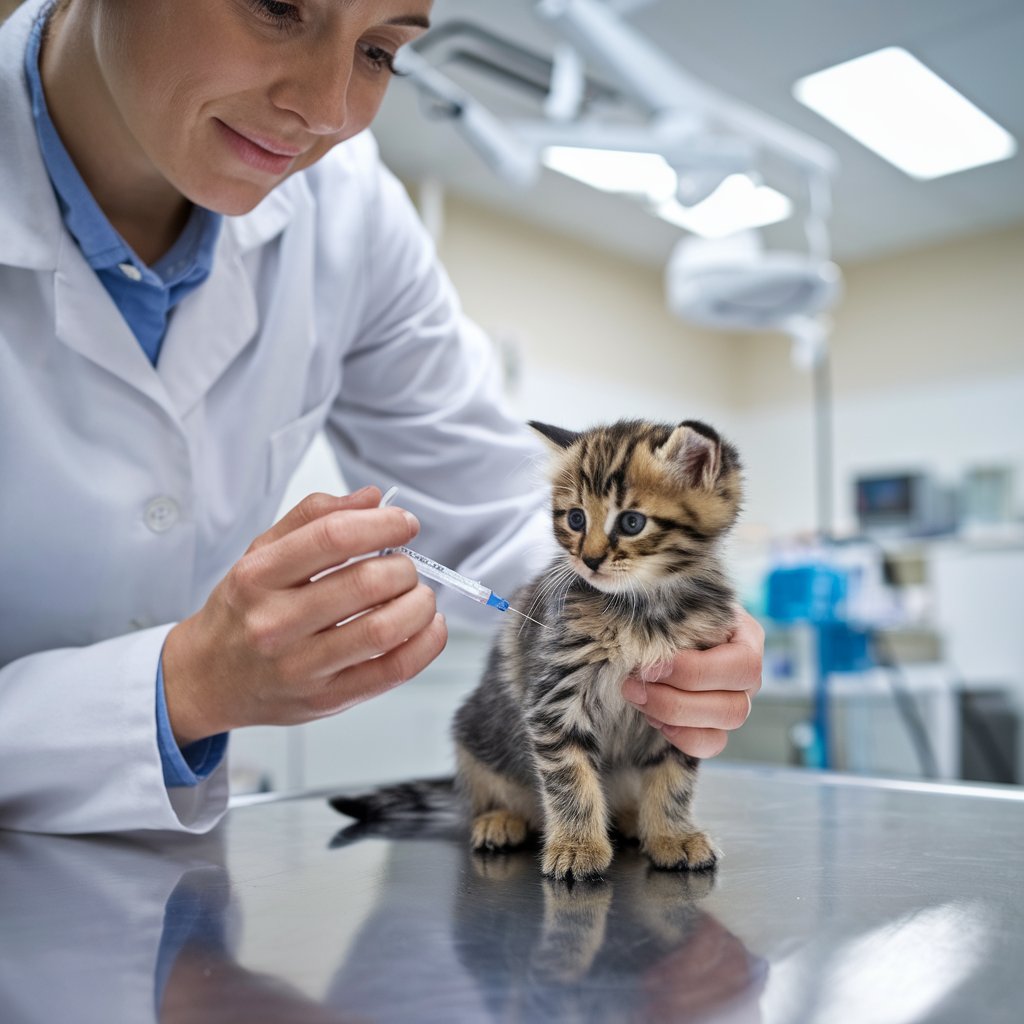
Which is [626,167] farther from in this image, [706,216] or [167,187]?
[167,187]

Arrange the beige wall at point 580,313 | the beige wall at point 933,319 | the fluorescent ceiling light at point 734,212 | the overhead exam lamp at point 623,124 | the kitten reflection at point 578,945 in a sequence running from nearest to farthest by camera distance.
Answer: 1. the kitten reflection at point 578,945
2. the overhead exam lamp at point 623,124
3. the fluorescent ceiling light at point 734,212
4. the beige wall at point 580,313
5. the beige wall at point 933,319

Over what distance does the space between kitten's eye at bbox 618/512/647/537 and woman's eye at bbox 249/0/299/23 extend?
1.98ft

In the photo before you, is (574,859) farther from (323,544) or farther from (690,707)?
(323,544)

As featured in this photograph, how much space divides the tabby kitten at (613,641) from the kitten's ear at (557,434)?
0.11 ft

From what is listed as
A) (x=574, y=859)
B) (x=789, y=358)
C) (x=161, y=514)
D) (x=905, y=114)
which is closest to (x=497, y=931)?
(x=574, y=859)

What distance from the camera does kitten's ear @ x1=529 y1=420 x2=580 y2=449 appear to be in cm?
117

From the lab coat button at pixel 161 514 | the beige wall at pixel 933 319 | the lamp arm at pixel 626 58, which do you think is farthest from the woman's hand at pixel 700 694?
the beige wall at pixel 933 319

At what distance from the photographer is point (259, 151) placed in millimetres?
1053

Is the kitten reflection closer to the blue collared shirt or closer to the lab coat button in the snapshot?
the blue collared shirt

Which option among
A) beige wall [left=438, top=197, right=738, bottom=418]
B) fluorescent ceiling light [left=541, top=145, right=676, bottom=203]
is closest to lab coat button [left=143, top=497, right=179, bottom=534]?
fluorescent ceiling light [left=541, top=145, right=676, bottom=203]

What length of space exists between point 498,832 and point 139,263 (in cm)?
83

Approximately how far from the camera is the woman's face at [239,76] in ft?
3.08

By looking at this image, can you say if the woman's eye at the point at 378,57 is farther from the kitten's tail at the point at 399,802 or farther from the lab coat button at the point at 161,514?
the kitten's tail at the point at 399,802

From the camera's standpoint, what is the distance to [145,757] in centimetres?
98
